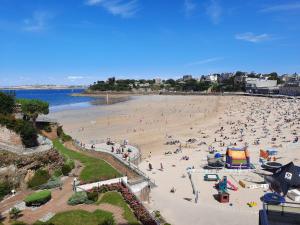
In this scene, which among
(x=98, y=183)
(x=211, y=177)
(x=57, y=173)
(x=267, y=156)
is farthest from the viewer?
(x=267, y=156)

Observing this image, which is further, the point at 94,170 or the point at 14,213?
the point at 94,170

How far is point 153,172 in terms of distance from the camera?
A: 1178 inches

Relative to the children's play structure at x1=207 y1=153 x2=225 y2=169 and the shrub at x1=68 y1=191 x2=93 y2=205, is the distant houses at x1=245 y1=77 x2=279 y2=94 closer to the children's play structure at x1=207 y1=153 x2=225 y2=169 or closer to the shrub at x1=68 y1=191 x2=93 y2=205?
the children's play structure at x1=207 y1=153 x2=225 y2=169

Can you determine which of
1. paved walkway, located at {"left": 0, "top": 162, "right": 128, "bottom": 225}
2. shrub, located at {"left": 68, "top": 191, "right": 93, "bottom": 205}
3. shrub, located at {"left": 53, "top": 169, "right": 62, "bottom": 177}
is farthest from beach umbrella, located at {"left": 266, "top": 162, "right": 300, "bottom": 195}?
shrub, located at {"left": 53, "top": 169, "right": 62, "bottom": 177}

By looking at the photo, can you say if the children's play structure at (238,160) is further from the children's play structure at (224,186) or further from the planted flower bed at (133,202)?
the planted flower bed at (133,202)

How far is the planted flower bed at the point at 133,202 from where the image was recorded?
17.5 m

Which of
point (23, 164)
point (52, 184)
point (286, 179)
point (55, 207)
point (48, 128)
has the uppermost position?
point (286, 179)

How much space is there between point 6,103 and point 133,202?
20.6 metres

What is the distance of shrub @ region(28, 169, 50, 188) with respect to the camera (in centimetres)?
2314

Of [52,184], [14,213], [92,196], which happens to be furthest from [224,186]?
[14,213]

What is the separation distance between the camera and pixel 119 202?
784 inches

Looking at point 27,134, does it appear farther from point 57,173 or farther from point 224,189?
point 224,189

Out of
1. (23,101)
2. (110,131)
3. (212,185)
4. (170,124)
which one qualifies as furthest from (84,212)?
(170,124)

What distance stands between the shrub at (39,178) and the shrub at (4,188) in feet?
4.73
